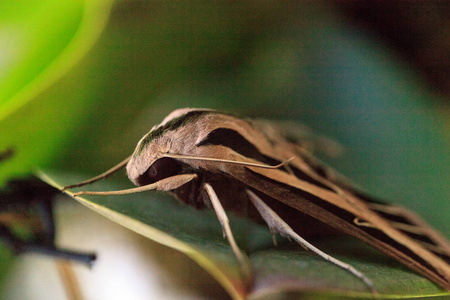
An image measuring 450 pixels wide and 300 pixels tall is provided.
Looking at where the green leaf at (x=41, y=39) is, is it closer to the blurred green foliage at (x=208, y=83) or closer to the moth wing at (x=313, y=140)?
the blurred green foliage at (x=208, y=83)

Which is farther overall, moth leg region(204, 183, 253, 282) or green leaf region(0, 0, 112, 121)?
green leaf region(0, 0, 112, 121)

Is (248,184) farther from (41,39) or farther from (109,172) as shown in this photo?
(41,39)

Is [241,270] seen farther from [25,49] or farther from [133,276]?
[25,49]

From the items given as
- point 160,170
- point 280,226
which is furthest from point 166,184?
point 280,226

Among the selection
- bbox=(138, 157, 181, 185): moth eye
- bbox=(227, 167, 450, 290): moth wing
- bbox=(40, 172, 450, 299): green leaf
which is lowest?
bbox=(40, 172, 450, 299): green leaf

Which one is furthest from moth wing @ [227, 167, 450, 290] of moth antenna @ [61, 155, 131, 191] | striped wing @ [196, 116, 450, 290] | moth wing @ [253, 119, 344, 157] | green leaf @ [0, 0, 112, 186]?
moth wing @ [253, 119, 344, 157]

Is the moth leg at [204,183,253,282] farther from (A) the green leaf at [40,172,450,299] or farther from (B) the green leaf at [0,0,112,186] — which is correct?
(B) the green leaf at [0,0,112,186]
